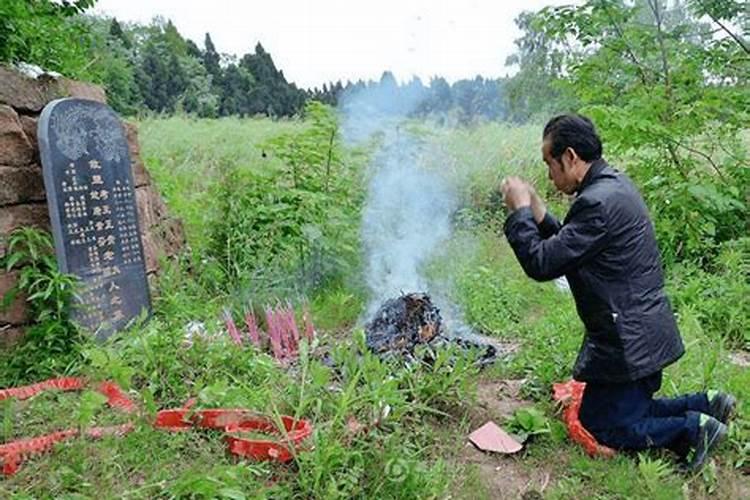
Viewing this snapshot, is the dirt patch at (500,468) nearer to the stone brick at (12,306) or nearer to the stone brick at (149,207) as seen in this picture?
the stone brick at (12,306)

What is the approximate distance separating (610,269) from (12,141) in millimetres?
3867

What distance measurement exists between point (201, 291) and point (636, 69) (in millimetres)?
5080

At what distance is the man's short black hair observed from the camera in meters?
2.79

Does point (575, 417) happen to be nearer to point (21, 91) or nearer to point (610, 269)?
point (610, 269)

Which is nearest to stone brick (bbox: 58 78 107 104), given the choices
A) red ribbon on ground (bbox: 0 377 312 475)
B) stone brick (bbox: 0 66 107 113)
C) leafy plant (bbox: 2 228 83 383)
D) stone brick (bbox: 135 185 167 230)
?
stone brick (bbox: 0 66 107 113)

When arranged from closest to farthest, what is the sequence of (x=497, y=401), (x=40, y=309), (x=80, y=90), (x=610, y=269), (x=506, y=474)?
(x=610, y=269)
(x=506, y=474)
(x=497, y=401)
(x=40, y=309)
(x=80, y=90)

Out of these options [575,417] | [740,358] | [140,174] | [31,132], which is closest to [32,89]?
[31,132]

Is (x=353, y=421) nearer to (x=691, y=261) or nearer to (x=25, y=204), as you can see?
(x=25, y=204)

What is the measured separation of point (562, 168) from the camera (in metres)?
2.89

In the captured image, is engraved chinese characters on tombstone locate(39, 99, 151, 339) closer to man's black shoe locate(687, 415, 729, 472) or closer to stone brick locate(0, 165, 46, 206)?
stone brick locate(0, 165, 46, 206)

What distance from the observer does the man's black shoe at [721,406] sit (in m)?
3.02

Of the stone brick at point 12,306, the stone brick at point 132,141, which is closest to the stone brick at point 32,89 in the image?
the stone brick at point 132,141

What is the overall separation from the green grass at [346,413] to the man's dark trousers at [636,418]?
0.10m

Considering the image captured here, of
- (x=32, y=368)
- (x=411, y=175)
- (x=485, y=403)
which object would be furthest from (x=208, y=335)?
(x=411, y=175)
